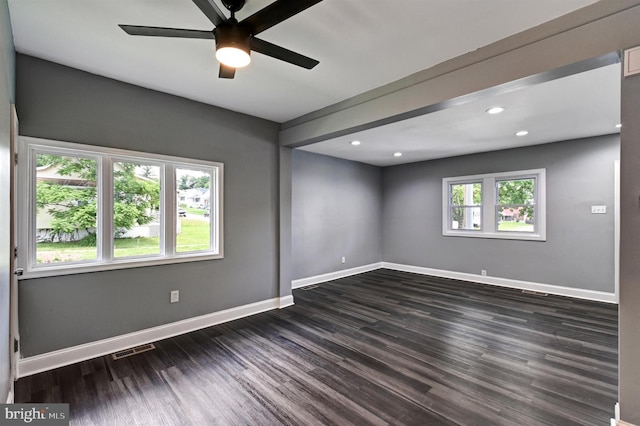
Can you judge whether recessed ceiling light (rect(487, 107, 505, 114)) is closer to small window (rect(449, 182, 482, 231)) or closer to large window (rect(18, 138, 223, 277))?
small window (rect(449, 182, 482, 231))

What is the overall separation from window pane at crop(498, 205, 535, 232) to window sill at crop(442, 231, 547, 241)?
0.36 ft

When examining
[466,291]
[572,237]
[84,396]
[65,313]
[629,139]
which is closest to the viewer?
[629,139]

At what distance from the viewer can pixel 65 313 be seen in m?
2.63

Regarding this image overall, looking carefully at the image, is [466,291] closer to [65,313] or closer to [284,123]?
[284,123]

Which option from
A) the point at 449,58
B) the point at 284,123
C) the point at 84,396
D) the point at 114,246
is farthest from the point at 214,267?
the point at 449,58

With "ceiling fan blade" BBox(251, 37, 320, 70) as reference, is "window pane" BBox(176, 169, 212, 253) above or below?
below

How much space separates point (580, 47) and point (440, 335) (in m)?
2.83

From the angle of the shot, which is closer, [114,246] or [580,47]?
[580,47]

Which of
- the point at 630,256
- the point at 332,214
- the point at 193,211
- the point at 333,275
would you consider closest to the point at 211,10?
the point at 193,211

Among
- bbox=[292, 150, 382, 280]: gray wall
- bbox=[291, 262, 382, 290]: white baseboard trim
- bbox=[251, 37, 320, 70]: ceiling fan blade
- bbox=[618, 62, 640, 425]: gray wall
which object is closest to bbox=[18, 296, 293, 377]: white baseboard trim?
bbox=[291, 262, 382, 290]: white baseboard trim

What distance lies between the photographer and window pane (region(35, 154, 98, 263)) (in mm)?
2574

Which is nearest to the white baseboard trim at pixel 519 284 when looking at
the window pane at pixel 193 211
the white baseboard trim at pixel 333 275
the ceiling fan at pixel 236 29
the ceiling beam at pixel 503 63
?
the white baseboard trim at pixel 333 275

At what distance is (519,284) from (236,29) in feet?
19.2

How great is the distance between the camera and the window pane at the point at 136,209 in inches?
118
